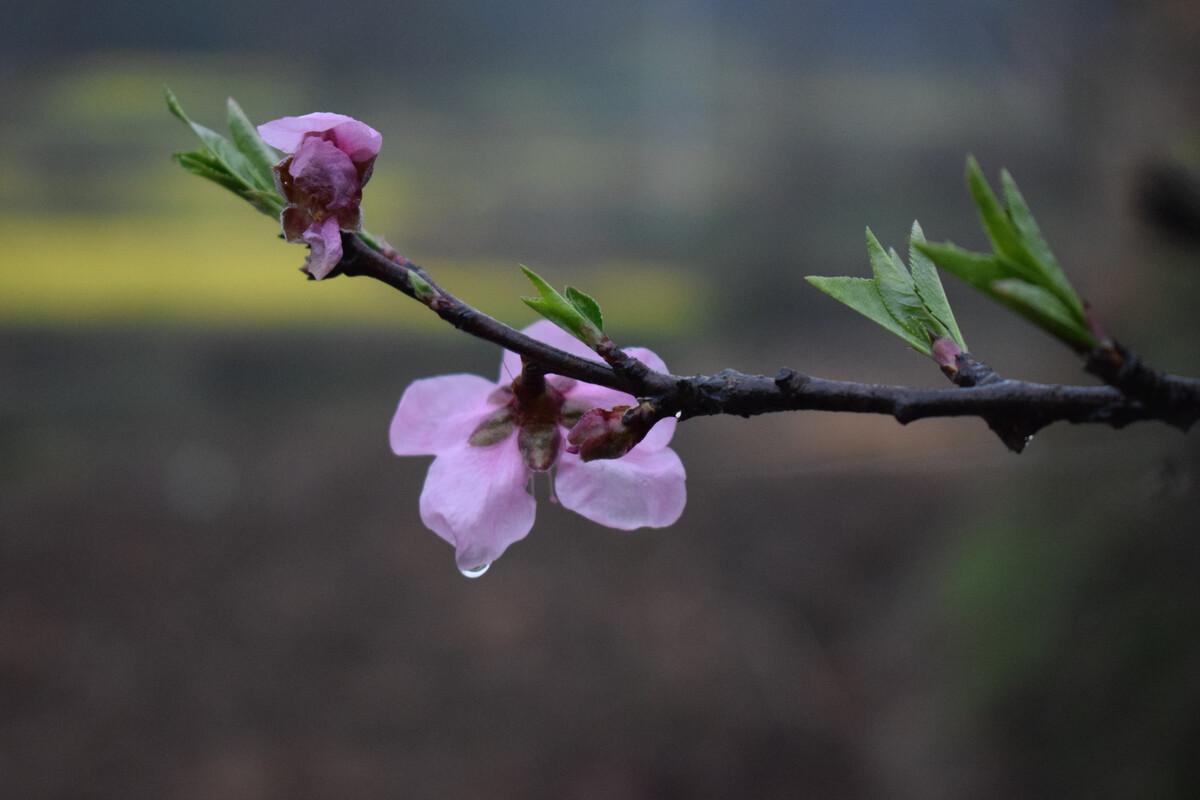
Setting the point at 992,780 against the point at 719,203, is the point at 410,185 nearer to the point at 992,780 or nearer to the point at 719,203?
the point at 719,203

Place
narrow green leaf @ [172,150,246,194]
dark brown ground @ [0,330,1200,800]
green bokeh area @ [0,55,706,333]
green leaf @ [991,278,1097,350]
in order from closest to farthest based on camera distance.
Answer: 1. green leaf @ [991,278,1097,350]
2. narrow green leaf @ [172,150,246,194]
3. dark brown ground @ [0,330,1200,800]
4. green bokeh area @ [0,55,706,333]

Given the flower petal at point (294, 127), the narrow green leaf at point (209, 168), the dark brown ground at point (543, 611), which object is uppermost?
the flower petal at point (294, 127)

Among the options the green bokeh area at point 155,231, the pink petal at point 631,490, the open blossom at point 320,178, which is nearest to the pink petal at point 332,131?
the open blossom at point 320,178

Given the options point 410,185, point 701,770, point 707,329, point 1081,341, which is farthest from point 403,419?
point 707,329

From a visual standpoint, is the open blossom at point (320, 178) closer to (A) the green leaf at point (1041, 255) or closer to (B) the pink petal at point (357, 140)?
(B) the pink petal at point (357, 140)

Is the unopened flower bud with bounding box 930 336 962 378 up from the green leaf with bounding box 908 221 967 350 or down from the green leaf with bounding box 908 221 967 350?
down

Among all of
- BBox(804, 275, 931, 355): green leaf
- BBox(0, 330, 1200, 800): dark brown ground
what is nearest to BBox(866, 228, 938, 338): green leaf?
BBox(804, 275, 931, 355): green leaf

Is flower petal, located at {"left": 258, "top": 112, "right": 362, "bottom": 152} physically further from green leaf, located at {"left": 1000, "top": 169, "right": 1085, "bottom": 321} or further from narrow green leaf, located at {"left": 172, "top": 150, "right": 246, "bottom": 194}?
green leaf, located at {"left": 1000, "top": 169, "right": 1085, "bottom": 321}

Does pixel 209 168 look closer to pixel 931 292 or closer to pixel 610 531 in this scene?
pixel 931 292
